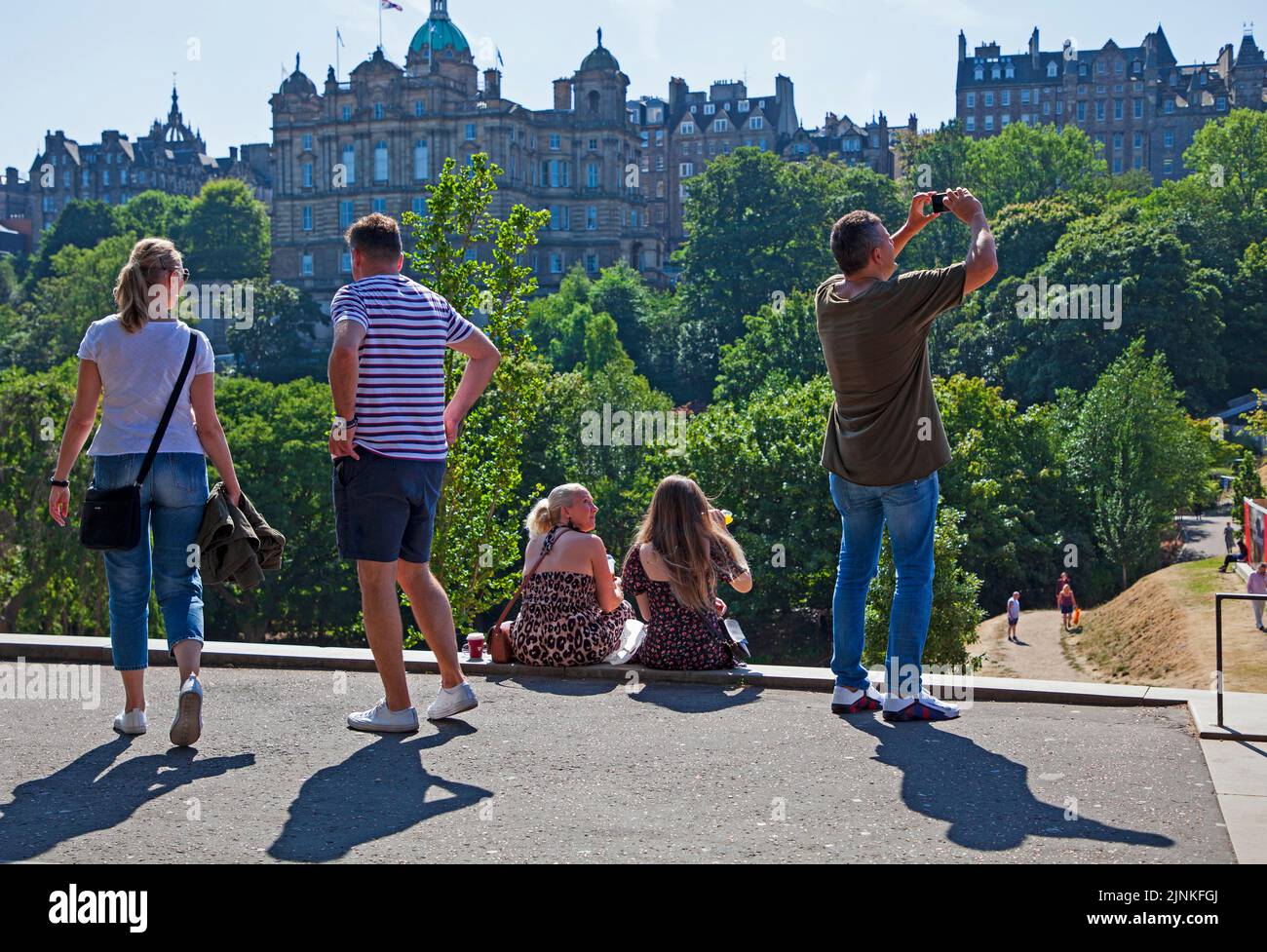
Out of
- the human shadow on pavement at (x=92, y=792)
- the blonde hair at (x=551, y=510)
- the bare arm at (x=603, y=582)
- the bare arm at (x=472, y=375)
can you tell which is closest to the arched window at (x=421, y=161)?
the blonde hair at (x=551, y=510)

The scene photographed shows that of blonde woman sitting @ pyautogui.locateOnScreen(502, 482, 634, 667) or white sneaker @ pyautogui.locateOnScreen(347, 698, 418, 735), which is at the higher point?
blonde woman sitting @ pyautogui.locateOnScreen(502, 482, 634, 667)

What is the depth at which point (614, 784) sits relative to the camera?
6.25 meters

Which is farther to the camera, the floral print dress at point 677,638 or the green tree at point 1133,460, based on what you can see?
the green tree at point 1133,460

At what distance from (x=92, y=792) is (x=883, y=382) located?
3.90 metres

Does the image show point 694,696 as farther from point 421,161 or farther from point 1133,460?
point 421,161

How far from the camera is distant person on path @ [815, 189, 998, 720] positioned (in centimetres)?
743

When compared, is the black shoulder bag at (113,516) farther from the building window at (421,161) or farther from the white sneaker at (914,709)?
the building window at (421,161)

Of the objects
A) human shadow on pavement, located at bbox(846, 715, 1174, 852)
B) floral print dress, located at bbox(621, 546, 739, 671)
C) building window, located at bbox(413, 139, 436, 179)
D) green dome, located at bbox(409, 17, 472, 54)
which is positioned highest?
green dome, located at bbox(409, 17, 472, 54)

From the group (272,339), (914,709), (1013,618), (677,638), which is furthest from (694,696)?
(272,339)

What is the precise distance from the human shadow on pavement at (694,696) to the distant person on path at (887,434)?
23.0 inches

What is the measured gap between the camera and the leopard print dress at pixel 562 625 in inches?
354

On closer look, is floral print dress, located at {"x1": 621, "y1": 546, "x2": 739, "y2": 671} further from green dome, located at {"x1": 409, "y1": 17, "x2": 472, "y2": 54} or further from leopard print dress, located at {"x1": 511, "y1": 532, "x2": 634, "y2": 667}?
green dome, located at {"x1": 409, "y1": 17, "x2": 472, "y2": 54}

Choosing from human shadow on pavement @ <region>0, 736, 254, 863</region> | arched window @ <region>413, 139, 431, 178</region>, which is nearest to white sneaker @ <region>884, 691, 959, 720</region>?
human shadow on pavement @ <region>0, 736, 254, 863</region>

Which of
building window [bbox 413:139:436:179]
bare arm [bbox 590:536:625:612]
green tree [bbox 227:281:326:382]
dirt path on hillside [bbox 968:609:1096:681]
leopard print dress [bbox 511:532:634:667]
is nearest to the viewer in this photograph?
leopard print dress [bbox 511:532:634:667]
